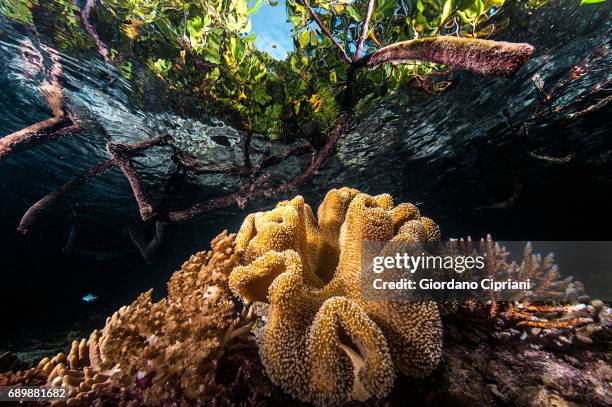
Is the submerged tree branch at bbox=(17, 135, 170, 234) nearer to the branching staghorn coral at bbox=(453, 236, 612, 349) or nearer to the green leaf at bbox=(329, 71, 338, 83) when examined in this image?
the green leaf at bbox=(329, 71, 338, 83)

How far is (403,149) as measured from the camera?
12555mm

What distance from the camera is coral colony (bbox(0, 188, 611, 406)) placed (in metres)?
1.70

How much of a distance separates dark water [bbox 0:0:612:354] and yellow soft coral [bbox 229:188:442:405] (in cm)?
365

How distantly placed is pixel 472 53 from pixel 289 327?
2.27 m

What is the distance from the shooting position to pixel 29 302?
24.6 m

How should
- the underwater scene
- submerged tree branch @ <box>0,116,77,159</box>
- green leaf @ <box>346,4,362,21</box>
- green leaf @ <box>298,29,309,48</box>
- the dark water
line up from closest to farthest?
the underwater scene, green leaf @ <box>346,4,362,21</box>, green leaf @ <box>298,29,309,48</box>, submerged tree branch @ <box>0,116,77,159</box>, the dark water

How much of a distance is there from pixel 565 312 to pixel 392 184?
15589 millimetres

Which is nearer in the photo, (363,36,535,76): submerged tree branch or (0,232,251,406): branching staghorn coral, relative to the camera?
(363,36,535,76): submerged tree branch

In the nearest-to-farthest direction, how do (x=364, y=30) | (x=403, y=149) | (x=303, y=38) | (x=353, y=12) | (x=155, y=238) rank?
(x=364, y=30), (x=353, y=12), (x=303, y=38), (x=155, y=238), (x=403, y=149)

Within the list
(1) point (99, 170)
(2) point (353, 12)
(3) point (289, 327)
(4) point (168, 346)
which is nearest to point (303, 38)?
(2) point (353, 12)

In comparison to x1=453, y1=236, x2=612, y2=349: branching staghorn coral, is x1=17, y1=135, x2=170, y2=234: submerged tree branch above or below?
above

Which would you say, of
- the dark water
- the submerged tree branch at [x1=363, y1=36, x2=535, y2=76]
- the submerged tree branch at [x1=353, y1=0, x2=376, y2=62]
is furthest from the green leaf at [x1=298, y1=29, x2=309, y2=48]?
the dark water

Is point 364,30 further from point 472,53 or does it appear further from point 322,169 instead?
point 322,169

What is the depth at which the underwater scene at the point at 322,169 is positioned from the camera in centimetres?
181
